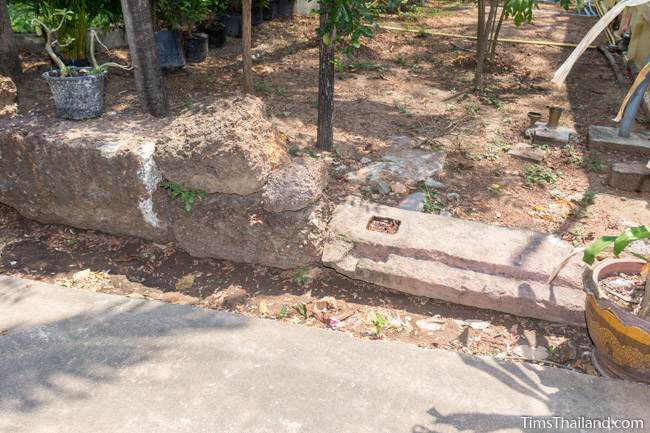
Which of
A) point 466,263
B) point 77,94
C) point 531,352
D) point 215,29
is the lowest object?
point 531,352

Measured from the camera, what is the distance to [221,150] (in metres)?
3.24

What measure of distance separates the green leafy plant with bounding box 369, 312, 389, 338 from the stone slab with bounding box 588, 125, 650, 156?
3.38 metres

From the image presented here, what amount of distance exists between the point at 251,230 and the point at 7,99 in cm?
242

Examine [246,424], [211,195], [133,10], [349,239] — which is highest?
[133,10]

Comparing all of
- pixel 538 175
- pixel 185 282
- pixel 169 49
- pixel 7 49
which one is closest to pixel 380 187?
pixel 538 175

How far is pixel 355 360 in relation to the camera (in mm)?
2707

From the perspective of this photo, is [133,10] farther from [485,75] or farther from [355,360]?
[485,75]

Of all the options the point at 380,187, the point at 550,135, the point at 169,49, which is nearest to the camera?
the point at 380,187

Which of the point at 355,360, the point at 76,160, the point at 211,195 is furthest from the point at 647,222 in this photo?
the point at 76,160

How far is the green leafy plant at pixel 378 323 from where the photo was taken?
3.04 m

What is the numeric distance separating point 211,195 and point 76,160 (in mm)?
992

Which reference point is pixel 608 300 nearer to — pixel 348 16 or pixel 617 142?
pixel 348 16

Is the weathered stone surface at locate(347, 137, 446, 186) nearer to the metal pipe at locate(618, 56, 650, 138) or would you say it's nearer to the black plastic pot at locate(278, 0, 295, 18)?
the metal pipe at locate(618, 56, 650, 138)

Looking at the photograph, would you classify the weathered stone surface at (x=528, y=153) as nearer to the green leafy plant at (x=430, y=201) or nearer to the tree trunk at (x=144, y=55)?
the green leafy plant at (x=430, y=201)
